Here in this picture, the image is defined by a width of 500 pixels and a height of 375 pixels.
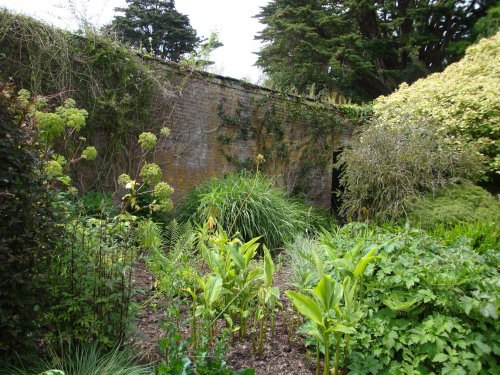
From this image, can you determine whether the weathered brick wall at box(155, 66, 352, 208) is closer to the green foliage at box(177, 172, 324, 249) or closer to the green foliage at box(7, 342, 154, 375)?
the green foliage at box(177, 172, 324, 249)

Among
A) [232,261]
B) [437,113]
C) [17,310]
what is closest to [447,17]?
[437,113]

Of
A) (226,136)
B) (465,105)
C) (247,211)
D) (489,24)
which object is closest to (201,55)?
(226,136)

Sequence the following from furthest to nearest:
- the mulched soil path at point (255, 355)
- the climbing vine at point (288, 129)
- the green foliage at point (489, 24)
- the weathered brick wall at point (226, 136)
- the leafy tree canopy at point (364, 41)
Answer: the leafy tree canopy at point (364, 41), the green foliage at point (489, 24), the climbing vine at point (288, 129), the weathered brick wall at point (226, 136), the mulched soil path at point (255, 355)

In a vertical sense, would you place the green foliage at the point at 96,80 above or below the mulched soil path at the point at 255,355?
above

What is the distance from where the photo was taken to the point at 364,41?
19000mm

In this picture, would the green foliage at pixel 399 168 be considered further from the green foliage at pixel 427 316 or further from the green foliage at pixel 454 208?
the green foliage at pixel 427 316

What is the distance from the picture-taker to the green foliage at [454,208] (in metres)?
5.62

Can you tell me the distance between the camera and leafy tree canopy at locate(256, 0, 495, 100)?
18344 millimetres

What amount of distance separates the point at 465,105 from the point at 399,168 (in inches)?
113

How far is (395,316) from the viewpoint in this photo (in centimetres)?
278

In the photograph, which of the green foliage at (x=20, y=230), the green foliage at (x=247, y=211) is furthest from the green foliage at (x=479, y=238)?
the green foliage at (x=20, y=230)

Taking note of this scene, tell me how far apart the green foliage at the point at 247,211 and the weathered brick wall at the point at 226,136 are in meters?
1.12

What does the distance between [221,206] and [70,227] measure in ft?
11.8

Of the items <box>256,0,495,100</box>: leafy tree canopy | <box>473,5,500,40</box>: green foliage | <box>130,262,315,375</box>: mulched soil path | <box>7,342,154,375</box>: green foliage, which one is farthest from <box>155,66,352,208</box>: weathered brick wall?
<box>473,5,500,40</box>: green foliage
